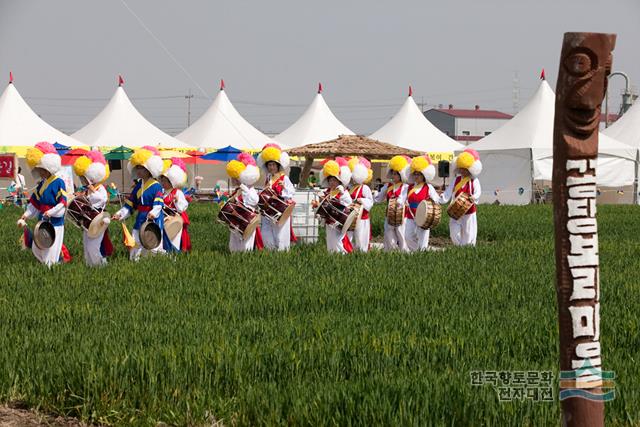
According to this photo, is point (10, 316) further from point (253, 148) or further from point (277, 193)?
point (253, 148)

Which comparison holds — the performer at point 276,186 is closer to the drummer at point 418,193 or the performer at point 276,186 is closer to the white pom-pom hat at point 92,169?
the drummer at point 418,193

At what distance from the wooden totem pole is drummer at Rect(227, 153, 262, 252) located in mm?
9750

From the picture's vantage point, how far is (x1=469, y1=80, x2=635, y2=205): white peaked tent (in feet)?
107

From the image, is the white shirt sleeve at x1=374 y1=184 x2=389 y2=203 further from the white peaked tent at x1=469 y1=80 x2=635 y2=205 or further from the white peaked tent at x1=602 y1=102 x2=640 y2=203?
the white peaked tent at x1=602 y1=102 x2=640 y2=203

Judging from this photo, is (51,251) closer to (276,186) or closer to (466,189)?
(276,186)

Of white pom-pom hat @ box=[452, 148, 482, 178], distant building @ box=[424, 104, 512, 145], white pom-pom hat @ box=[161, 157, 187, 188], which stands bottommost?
white pom-pom hat @ box=[161, 157, 187, 188]

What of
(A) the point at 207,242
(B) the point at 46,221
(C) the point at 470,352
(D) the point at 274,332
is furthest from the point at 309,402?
(A) the point at 207,242

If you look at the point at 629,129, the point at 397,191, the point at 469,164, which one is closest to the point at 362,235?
the point at 397,191

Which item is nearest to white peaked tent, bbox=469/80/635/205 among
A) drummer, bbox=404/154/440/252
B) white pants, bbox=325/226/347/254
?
drummer, bbox=404/154/440/252

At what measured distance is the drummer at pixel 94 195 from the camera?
41.3 feet

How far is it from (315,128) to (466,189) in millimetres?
24048

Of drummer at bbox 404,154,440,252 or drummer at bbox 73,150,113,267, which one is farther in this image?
drummer at bbox 404,154,440,252

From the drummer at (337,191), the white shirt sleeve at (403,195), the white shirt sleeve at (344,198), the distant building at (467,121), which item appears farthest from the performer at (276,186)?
the distant building at (467,121)

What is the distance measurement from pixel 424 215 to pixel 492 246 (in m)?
1.19
